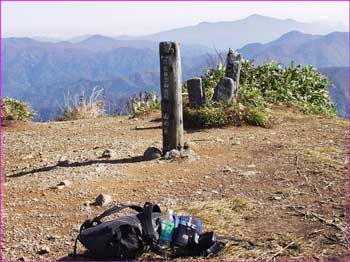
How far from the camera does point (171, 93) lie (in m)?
6.97

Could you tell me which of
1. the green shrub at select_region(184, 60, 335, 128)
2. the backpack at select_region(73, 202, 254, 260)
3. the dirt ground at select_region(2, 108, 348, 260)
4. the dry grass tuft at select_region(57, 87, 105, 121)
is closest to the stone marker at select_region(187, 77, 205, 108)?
the green shrub at select_region(184, 60, 335, 128)

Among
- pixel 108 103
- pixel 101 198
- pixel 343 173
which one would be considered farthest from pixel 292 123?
pixel 108 103

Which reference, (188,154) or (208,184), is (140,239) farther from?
(188,154)

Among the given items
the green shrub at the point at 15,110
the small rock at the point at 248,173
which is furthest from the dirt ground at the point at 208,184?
the green shrub at the point at 15,110

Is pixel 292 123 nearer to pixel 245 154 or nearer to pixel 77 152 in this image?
A: pixel 245 154

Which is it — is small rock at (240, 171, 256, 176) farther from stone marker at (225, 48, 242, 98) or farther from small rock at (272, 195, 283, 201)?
stone marker at (225, 48, 242, 98)

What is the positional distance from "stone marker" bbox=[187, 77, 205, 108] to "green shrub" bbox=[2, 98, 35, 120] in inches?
149

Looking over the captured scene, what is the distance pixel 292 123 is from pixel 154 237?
6.10 metres

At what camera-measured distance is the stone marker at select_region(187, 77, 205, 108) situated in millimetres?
9685

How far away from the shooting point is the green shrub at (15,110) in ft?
34.6

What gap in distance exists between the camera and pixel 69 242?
4523 millimetres

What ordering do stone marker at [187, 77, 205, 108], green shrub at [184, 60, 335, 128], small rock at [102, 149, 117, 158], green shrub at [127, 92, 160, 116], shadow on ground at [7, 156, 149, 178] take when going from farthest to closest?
green shrub at [127, 92, 160, 116], stone marker at [187, 77, 205, 108], green shrub at [184, 60, 335, 128], small rock at [102, 149, 117, 158], shadow on ground at [7, 156, 149, 178]

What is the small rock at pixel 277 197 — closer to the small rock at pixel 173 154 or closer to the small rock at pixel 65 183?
the small rock at pixel 173 154

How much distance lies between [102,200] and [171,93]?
222 centimetres
